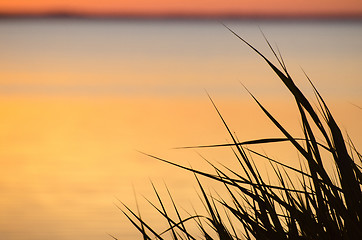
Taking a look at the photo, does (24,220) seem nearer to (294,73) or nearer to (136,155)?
(136,155)

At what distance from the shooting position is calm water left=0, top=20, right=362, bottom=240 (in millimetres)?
6164

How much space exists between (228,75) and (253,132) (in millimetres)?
5394

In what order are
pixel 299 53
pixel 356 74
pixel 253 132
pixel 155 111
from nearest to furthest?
1. pixel 253 132
2. pixel 155 111
3. pixel 356 74
4. pixel 299 53

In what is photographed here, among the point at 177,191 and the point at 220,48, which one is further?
the point at 220,48

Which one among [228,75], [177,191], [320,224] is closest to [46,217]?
[177,191]

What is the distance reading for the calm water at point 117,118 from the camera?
20.2 feet

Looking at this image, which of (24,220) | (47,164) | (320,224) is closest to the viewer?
(320,224)

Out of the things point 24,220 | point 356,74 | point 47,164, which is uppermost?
point 356,74

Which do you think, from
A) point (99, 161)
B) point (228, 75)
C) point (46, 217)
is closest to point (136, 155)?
point (99, 161)

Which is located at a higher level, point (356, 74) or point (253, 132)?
point (356, 74)

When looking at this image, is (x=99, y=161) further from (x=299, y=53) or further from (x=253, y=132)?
(x=299, y=53)

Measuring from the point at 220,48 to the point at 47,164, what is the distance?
13.2 m

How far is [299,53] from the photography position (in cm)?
1812

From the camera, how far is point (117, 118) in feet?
33.3
